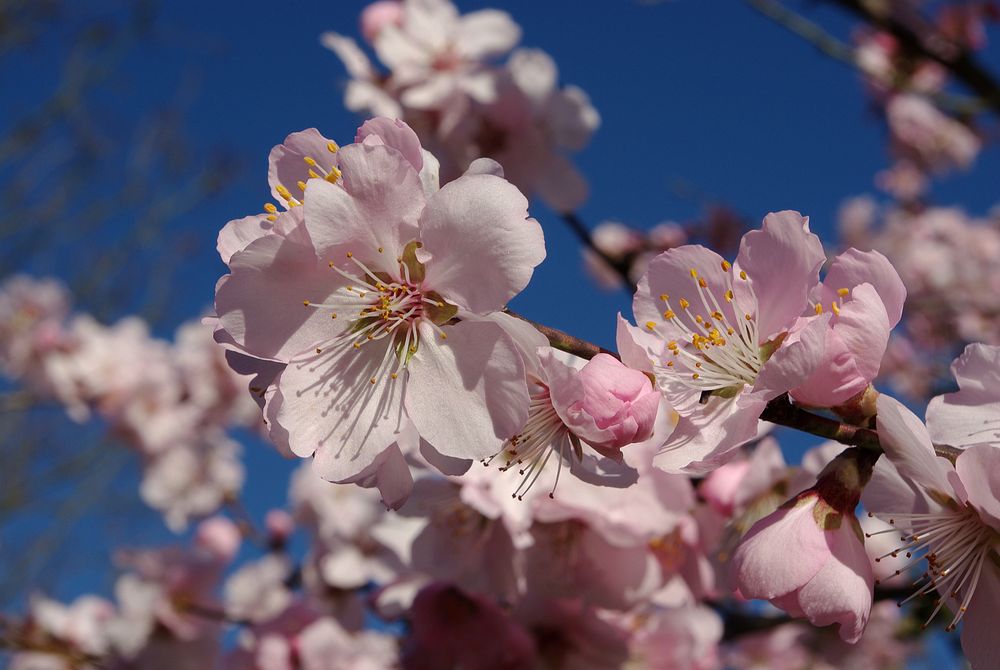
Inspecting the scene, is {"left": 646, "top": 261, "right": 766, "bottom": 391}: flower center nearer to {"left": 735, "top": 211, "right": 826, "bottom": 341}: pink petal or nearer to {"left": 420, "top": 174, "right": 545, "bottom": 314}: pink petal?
{"left": 735, "top": 211, "right": 826, "bottom": 341}: pink petal

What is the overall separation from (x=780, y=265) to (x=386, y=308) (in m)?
0.44

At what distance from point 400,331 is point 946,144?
7625mm

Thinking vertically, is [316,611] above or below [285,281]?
above

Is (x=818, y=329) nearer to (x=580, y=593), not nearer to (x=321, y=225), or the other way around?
(x=321, y=225)

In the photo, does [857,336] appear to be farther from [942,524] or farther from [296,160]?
[296,160]

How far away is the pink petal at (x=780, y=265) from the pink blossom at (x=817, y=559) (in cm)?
18

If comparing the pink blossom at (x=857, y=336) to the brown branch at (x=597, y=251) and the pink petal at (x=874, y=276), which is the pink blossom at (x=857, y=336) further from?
the brown branch at (x=597, y=251)

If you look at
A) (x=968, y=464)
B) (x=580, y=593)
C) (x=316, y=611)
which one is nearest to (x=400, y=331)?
(x=968, y=464)

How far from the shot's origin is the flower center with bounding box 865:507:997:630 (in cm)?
91

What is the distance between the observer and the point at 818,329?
2.72 feet

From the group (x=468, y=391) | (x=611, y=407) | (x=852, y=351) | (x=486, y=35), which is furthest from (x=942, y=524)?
(x=486, y=35)

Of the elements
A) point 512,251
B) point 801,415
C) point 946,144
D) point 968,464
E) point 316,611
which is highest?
point 946,144

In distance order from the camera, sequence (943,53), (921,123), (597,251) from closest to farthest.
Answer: (597,251) → (943,53) → (921,123)

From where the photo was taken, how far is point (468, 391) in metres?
0.90
